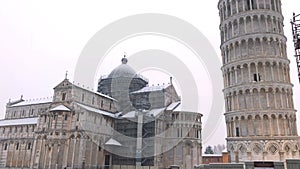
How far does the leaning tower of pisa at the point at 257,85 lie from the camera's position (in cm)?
2361

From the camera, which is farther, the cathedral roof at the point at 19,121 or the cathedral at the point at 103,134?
the cathedral roof at the point at 19,121

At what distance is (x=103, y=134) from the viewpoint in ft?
132

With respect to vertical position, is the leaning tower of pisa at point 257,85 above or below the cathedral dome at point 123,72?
below

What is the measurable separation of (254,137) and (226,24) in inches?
531

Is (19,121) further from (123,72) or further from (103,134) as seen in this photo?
(123,72)

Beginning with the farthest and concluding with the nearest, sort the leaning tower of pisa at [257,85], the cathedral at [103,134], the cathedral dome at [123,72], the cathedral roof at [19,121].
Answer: the cathedral dome at [123,72], the cathedral roof at [19,121], the cathedral at [103,134], the leaning tower of pisa at [257,85]

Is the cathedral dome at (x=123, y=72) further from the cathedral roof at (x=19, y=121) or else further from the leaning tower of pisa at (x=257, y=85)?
the leaning tower of pisa at (x=257, y=85)

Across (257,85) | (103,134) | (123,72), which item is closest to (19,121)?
(103,134)

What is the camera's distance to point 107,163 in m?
40.2

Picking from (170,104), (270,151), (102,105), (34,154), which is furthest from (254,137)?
(34,154)

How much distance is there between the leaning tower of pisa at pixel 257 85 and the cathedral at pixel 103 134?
14.8m

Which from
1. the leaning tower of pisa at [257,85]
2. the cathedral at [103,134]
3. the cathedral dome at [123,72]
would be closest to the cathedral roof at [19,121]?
the cathedral at [103,134]

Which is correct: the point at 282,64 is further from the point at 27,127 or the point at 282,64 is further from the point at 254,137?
the point at 27,127

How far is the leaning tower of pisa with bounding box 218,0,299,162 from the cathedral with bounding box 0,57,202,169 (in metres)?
14.8
